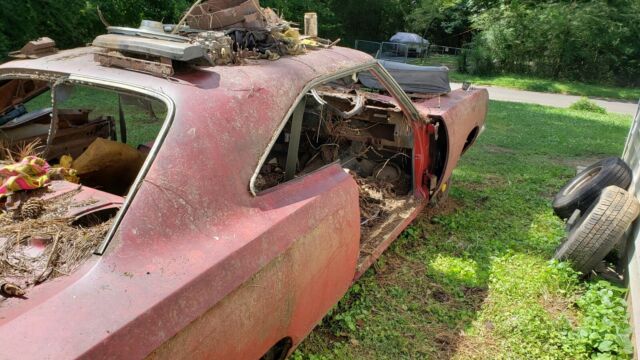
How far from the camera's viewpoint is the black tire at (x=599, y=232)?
11.4ft

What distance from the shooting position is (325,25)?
78.4ft

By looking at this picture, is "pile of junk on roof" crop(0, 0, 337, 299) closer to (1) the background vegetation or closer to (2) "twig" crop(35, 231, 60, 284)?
(2) "twig" crop(35, 231, 60, 284)

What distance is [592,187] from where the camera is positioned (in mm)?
4230

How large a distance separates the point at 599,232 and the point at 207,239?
2.99 meters

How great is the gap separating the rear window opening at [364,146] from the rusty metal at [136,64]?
4.81ft

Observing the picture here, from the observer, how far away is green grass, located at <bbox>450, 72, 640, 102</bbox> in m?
16.4

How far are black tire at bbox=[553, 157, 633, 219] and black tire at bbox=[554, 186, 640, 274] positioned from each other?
1.89ft

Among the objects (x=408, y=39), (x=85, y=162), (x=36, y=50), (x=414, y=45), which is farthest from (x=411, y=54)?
(x=85, y=162)

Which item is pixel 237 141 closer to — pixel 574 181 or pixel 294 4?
pixel 574 181

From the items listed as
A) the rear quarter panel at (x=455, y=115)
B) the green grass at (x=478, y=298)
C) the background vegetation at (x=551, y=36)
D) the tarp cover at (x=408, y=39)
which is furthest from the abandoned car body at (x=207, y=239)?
the tarp cover at (x=408, y=39)

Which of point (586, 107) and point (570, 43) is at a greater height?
point (570, 43)

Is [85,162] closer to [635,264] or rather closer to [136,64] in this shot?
[136,64]

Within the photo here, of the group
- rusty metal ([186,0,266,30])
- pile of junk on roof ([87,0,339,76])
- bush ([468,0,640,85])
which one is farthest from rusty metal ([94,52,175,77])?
bush ([468,0,640,85])

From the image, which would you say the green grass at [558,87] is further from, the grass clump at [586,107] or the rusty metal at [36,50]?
the rusty metal at [36,50]
